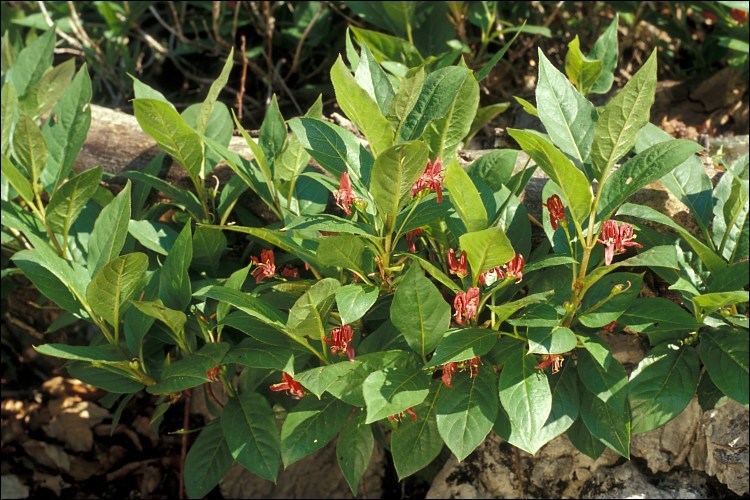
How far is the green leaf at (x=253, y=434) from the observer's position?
7.03ft

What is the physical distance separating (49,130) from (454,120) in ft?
4.13

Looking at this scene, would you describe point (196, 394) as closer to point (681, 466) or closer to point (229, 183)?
point (229, 183)

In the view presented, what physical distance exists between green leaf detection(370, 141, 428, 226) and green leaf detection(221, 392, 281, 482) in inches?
28.5

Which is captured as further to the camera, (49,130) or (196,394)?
(196,394)

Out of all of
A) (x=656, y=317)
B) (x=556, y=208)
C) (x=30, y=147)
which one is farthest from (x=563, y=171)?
(x=30, y=147)

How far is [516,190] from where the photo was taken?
2.01 metres

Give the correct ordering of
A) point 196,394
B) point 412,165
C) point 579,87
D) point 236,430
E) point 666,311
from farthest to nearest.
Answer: point 196,394, point 579,87, point 236,430, point 666,311, point 412,165

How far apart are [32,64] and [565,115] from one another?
180 cm

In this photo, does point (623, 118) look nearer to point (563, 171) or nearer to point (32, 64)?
point (563, 171)

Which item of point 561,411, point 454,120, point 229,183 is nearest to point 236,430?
point 229,183

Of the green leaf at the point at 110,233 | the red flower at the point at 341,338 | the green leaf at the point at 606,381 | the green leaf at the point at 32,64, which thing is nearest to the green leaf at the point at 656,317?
the green leaf at the point at 606,381

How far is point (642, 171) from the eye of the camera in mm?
1878

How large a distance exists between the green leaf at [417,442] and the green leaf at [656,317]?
48 cm

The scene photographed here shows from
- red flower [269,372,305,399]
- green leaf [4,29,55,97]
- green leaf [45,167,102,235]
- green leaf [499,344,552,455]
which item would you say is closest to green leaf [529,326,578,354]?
green leaf [499,344,552,455]
